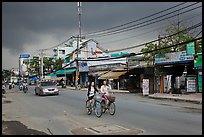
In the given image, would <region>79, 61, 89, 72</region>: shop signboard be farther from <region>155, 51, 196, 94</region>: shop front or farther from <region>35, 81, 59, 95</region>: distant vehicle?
<region>35, 81, 59, 95</region>: distant vehicle

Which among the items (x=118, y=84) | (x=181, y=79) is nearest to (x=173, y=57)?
(x=181, y=79)

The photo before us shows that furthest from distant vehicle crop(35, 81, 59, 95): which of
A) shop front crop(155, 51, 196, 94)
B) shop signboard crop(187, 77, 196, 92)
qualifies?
shop signboard crop(187, 77, 196, 92)

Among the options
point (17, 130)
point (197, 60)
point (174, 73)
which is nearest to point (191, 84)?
point (197, 60)

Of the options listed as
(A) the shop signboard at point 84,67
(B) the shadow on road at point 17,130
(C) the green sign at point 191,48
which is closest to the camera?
(B) the shadow on road at point 17,130

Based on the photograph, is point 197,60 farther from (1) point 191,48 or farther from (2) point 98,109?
(2) point 98,109

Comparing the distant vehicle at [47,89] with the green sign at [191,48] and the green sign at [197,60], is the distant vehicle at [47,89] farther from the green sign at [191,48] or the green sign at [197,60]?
the green sign at [197,60]

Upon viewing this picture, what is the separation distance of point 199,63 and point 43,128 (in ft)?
57.8

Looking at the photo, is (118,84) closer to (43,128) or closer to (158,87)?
(158,87)

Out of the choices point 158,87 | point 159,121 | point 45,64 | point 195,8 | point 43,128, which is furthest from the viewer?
point 45,64

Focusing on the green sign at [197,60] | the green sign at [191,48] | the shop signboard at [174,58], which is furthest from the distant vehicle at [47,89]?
the green sign at [197,60]

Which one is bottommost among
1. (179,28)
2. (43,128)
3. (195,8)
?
(43,128)

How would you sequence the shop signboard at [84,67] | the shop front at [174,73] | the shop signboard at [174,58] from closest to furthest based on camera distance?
the shop signboard at [174,58] → the shop front at [174,73] → the shop signboard at [84,67]

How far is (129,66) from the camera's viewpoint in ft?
129

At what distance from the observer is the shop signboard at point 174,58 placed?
25966 millimetres
